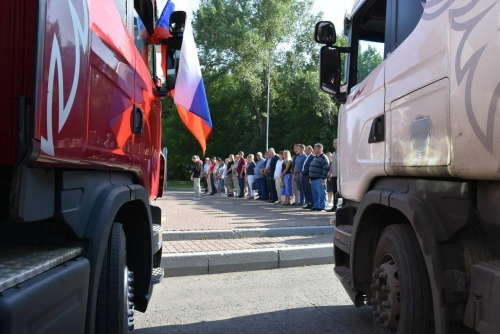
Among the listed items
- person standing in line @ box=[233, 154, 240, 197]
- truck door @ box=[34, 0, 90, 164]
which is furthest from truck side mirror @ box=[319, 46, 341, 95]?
person standing in line @ box=[233, 154, 240, 197]

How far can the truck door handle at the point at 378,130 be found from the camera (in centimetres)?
315

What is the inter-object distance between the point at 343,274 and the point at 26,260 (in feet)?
8.50

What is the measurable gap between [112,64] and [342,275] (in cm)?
237

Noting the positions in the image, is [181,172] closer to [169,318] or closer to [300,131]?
[300,131]

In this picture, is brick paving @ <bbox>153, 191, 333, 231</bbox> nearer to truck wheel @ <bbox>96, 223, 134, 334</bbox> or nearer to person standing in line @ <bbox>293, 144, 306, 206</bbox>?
person standing in line @ <bbox>293, 144, 306, 206</bbox>

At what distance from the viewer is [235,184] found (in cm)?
2081

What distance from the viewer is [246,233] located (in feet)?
26.9

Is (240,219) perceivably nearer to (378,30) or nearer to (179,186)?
(378,30)

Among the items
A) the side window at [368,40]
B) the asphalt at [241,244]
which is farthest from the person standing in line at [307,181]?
the side window at [368,40]

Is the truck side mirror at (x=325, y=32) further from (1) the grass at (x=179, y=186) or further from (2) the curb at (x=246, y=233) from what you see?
(1) the grass at (x=179, y=186)

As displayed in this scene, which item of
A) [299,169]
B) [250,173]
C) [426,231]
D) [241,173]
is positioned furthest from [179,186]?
[426,231]

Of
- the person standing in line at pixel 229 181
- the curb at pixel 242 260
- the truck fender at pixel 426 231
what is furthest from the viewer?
the person standing in line at pixel 229 181

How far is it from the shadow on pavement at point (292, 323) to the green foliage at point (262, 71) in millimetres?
34344

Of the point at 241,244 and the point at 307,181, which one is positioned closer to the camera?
the point at 241,244
